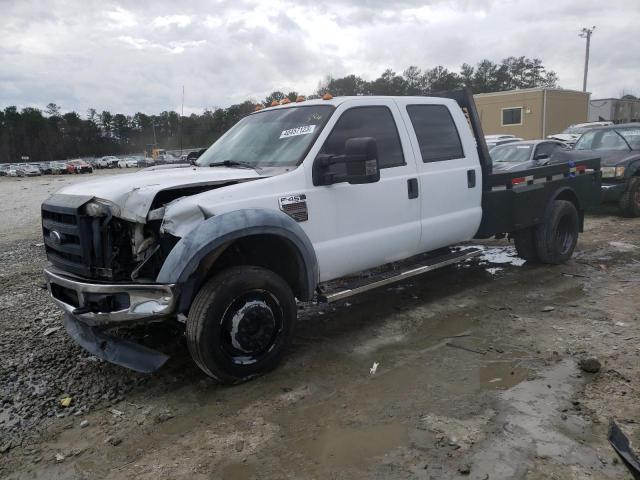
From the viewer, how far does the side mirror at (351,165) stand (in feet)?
12.8

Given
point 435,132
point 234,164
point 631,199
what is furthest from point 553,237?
point 631,199

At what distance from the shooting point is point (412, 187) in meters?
4.90

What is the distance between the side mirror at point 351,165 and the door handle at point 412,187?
79 cm

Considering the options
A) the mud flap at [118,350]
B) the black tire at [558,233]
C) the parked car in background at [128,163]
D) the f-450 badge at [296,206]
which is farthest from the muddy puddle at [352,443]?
the parked car in background at [128,163]

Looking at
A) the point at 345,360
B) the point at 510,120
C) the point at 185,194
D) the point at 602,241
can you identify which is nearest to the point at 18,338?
the point at 185,194

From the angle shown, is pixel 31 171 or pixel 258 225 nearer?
pixel 258 225

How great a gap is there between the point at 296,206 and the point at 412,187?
1363 mm

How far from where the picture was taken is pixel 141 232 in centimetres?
352

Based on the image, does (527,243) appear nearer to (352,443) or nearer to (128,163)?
(352,443)

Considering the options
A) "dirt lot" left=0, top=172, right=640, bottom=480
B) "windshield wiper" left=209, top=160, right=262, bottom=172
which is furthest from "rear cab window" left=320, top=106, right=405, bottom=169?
"dirt lot" left=0, top=172, right=640, bottom=480

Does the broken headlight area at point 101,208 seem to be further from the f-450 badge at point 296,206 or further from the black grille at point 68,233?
the f-450 badge at point 296,206

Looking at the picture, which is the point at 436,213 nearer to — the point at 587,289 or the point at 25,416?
the point at 587,289

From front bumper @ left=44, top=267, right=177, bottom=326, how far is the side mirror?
1487mm

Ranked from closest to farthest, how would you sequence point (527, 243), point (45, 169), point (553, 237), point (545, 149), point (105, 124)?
point (553, 237) → point (527, 243) → point (545, 149) → point (45, 169) → point (105, 124)
